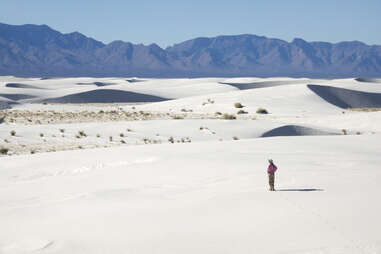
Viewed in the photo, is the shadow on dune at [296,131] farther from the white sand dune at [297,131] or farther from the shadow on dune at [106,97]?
the shadow on dune at [106,97]

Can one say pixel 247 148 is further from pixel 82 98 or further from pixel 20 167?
pixel 82 98

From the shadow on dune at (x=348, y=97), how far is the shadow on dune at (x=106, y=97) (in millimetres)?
19089

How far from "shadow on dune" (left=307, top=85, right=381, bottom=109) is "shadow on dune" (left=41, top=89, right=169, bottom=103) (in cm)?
1909

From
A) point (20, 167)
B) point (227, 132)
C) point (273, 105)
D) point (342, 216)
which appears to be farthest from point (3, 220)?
point (273, 105)

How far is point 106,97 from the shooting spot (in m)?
63.5

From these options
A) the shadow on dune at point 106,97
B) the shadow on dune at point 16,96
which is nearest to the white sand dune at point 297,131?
the shadow on dune at point 106,97

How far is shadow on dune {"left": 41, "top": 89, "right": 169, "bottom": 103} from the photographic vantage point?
60.7 metres

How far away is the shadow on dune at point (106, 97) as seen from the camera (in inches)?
2391

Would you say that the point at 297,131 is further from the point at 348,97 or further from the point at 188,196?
the point at 348,97

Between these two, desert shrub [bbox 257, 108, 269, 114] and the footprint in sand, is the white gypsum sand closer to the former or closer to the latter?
the footprint in sand

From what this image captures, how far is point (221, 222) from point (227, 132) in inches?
642

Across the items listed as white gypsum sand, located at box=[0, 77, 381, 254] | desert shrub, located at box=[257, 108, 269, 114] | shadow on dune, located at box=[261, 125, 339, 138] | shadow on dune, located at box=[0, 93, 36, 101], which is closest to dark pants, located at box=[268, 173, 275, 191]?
white gypsum sand, located at box=[0, 77, 381, 254]

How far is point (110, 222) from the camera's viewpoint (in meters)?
7.51

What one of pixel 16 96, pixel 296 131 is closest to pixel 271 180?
pixel 296 131
